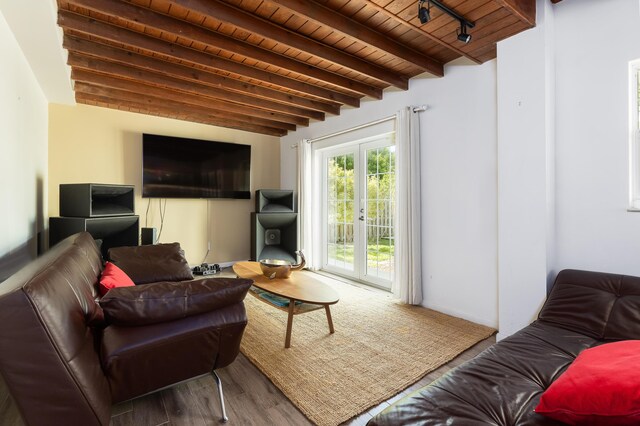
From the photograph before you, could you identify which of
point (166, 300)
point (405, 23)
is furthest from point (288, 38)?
point (166, 300)

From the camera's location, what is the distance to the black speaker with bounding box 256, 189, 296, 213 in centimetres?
492

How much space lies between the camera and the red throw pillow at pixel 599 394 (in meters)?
0.91

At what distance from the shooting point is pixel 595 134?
218 cm

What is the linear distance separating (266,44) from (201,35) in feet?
1.78

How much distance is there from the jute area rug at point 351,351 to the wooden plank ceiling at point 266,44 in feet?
7.92

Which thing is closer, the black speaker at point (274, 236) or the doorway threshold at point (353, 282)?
the doorway threshold at point (353, 282)

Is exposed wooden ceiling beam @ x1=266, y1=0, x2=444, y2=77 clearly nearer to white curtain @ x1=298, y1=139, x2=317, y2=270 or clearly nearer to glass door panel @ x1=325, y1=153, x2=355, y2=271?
glass door panel @ x1=325, y1=153, x2=355, y2=271

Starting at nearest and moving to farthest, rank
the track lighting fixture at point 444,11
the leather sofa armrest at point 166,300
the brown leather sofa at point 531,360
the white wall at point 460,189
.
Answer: the brown leather sofa at point 531,360
the leather sofa armrest at point 166,300
the track lighting fixture at point 444,11
the white wall at point 460,189

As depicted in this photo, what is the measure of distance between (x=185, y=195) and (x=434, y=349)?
4.03 metres

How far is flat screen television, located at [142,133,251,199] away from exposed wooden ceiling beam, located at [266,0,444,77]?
3236 mm

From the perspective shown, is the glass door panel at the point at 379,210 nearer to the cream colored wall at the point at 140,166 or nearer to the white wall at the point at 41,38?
the cream colored wall at the point at 140,166

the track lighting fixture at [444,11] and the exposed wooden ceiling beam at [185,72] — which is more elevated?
the exposed wooden ceiling beam at [185,72]

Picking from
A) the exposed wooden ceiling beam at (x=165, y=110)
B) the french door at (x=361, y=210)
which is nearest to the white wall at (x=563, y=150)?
the french door at (x=361, y=210)

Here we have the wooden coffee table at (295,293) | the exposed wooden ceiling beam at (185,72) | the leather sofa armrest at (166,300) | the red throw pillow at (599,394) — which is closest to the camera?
the red throw pillow at (599,394)
